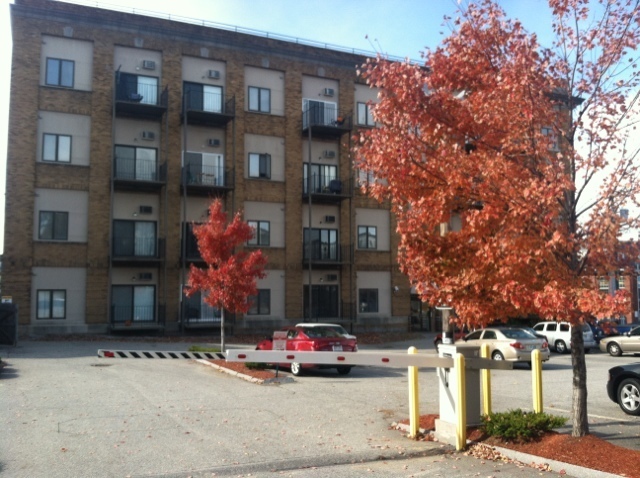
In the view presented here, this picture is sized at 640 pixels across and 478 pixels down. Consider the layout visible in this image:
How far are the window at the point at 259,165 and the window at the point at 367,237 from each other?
6.59 metres

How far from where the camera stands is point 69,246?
1232 inches

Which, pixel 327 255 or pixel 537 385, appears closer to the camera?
pixel 537 385

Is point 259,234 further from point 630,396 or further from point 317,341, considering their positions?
point 630,396

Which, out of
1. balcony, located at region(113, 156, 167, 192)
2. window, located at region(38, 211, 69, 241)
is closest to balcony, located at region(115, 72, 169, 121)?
balcony, located at region(113, 156, 167, 192)

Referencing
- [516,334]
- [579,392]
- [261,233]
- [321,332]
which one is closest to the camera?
[579,392]

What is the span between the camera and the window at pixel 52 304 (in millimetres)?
30547

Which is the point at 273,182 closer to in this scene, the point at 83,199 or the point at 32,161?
the point at 83,199

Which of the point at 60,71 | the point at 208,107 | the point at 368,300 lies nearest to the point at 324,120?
the point at 208,107

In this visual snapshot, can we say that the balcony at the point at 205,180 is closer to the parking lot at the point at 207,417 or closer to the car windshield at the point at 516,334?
the parking lot at the point at 207,417

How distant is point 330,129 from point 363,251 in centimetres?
738

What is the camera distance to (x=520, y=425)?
885cm

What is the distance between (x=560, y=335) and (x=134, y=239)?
21.2 metres

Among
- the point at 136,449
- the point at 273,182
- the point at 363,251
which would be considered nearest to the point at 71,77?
the point at 273,182

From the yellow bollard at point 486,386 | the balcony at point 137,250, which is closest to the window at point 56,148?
the balcony at point 137,250
